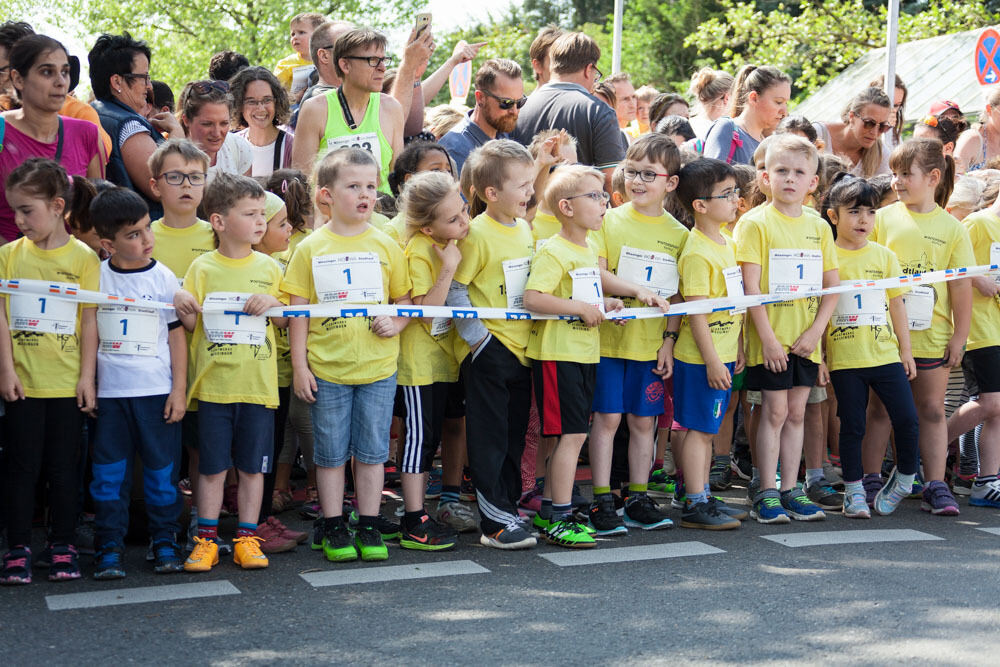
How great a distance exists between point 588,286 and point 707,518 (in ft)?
4.56

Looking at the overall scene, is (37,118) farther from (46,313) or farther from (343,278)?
(343,278)

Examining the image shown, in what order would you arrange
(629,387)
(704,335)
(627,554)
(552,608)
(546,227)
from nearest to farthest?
(552,608), (627,554), (704,335), (629,387), (546,227)

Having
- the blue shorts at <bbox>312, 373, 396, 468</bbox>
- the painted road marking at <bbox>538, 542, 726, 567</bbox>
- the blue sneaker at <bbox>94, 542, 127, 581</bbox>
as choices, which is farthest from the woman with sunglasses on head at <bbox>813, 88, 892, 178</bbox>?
the blue sneaker at <bbox>94, 542, 127, 581</bbox>

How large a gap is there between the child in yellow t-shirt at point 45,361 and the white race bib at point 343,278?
993 millimetres

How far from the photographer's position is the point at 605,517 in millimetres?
6254

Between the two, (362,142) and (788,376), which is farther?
(362,142)

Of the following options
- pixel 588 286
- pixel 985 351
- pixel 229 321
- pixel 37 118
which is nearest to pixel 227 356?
pixel 229 321

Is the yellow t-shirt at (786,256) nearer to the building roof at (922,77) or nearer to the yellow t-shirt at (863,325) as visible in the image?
the yellow t-shirt at (863,325)

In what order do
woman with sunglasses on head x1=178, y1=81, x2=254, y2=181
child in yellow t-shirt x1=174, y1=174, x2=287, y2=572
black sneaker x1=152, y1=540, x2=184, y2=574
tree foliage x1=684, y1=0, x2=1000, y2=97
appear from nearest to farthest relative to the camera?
black sneaker x1=152, y1=540, x2=184, y2=574 < child in yellow t-shirt x1=174, y1=174, x2=287, y2=572 < woman with sunglasses on head x1=178, y1=81, x2=254, y2=181 < tree foliage x1=684, y1=0, x2=1000, y2=97

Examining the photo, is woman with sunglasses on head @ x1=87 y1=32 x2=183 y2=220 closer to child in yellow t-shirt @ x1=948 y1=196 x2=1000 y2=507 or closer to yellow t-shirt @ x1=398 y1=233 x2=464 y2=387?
yellow t-shirt @ x1=398 y1=233 x2=464 y2=387

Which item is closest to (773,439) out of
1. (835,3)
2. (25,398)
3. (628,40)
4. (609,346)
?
(609,346)

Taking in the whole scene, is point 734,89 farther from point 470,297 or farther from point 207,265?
point 207,265

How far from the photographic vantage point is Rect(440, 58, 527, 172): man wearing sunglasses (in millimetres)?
7492

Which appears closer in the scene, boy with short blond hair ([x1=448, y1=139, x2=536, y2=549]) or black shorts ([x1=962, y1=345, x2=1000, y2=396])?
boy with short blond hair ([x1=448, y1=139, x2=536, y2=549])
